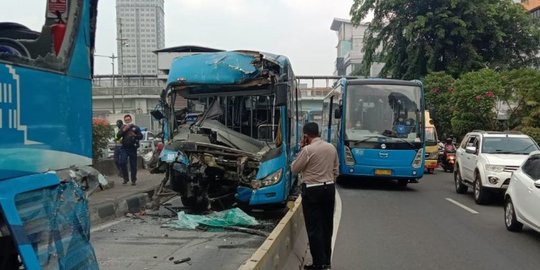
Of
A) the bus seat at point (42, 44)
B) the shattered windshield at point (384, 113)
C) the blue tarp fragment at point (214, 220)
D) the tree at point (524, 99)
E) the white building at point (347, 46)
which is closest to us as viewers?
the bus seat at point (42, 44)

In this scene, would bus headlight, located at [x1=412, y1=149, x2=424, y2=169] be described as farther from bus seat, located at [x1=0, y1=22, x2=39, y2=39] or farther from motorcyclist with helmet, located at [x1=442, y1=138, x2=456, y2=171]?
bus seat, located at [x1=0, y1=22, x2=39, y2=39]

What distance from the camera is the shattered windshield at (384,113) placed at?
1580cm

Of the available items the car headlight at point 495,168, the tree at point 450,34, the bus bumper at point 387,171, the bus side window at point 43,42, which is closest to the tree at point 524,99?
the bus bumper at point 387,171

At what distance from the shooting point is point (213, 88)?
10703mm

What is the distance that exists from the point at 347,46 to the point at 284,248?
111m

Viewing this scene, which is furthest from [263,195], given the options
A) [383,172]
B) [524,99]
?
[524,99]

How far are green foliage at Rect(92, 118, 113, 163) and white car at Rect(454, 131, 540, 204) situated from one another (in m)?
9.89

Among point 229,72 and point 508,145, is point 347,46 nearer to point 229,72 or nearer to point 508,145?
point 508,145

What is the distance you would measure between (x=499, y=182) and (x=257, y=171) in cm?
595

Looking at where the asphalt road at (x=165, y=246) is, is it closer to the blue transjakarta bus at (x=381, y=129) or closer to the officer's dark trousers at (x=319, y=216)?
the officer's dark trousers at (x=319, y=216)

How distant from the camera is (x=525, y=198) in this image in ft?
28.6

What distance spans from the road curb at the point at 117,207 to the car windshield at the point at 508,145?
828 centimetres

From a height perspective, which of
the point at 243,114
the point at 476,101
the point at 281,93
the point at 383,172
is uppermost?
the point at 476,101

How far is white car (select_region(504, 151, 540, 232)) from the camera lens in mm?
8312
